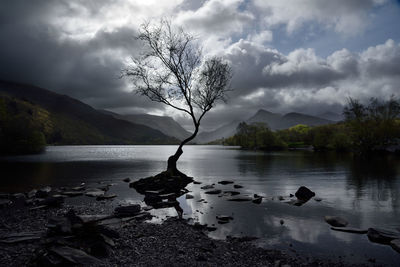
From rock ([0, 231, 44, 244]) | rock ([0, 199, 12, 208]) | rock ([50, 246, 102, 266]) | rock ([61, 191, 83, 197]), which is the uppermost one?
rock ([50, 246, 102, 266])

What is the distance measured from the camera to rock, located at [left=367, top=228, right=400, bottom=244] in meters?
13.4

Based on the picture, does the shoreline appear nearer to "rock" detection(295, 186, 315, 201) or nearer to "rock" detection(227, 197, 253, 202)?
"rock" detection(227, 197, 253, 202)

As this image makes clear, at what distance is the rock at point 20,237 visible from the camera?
11580mm

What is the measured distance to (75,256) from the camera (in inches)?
379

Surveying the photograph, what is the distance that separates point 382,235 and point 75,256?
648 inches

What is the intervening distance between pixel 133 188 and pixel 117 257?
21.9m

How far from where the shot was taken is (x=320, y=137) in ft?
564

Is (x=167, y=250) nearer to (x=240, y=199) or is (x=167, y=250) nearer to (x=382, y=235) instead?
(x=382, y=235)

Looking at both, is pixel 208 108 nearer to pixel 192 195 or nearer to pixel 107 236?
pixel 192 195

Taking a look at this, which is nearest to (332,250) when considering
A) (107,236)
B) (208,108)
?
(107,236)

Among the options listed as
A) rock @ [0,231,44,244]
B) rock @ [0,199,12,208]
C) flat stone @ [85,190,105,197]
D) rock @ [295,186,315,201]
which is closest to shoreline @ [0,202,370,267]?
rock @ [0,231,44,244]

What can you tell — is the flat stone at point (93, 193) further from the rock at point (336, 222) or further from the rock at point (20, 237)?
the rock at point (336, 222)

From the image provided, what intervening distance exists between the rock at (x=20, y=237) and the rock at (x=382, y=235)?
18.7m

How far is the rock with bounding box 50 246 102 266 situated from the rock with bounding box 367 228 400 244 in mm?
15026
